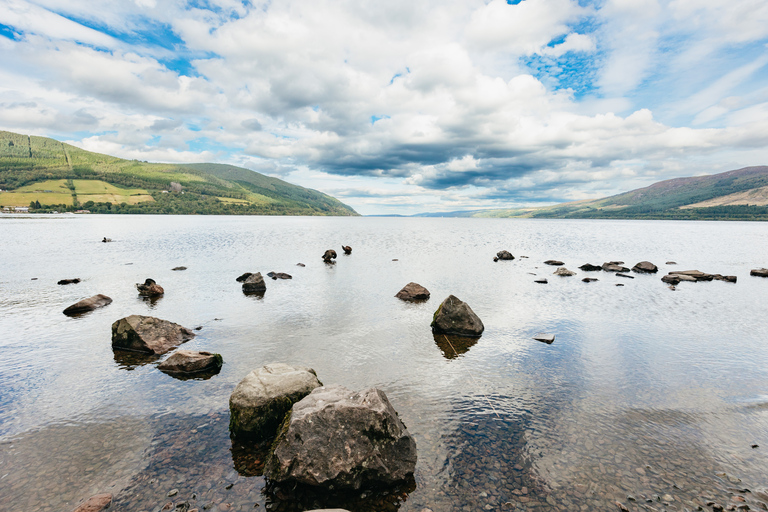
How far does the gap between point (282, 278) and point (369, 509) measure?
40.1m

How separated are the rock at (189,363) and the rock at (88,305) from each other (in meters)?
16.8

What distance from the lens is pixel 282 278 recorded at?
47.2 metres

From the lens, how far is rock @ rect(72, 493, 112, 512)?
9.27m

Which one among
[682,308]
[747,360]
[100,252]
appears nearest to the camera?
[747,360]

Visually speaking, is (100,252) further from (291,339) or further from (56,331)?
(291,339)

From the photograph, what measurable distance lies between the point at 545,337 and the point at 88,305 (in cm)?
3737

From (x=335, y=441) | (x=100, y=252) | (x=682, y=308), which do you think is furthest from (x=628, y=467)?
(x=100, y=252)

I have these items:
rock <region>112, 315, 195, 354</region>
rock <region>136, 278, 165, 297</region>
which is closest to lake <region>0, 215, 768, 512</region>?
rock <region>112, 315, 195, 354</region>

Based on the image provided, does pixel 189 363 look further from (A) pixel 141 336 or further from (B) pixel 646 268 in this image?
(B) pixel 646 268

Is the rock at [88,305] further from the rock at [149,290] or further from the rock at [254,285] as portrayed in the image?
the rock at [254,285]

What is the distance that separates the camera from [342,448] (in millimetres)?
10406

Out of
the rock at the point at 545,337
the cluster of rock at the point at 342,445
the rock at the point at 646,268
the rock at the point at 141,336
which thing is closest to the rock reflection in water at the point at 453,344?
the rock at the point at 545,337

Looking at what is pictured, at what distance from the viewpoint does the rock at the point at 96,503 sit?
9273 mm

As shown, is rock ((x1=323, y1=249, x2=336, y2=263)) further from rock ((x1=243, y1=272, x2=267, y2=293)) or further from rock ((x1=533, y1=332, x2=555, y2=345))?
rock ((x1=533, y1=332, x2=555, y2=345))
